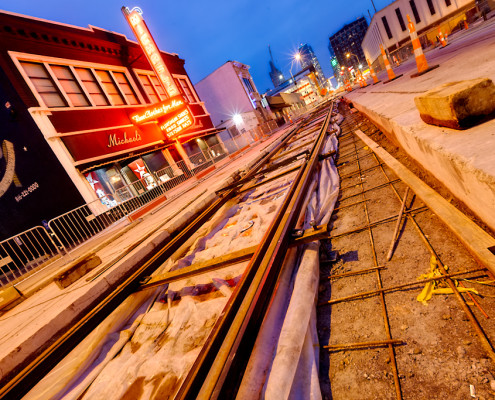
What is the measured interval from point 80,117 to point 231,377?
564 inches

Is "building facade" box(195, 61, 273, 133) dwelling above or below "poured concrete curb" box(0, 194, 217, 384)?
above

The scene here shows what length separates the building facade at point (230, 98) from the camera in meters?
30.1

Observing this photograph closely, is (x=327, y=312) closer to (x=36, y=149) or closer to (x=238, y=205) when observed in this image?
(x=238, y=205)

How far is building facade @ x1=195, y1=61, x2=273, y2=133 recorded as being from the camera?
98.7 ft

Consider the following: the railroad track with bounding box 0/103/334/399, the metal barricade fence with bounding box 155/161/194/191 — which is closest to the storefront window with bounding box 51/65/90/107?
the metal barricade fence with bounding box 155/161/194/191

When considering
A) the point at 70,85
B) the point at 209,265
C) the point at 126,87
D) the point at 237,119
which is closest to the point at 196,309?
the point at 209,265

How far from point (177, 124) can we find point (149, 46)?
5.18 metres

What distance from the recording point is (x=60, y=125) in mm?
10805

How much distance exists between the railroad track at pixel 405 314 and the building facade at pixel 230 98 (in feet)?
95.8

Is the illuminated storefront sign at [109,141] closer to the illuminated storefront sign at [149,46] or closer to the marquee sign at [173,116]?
the marquee sign at [173,116]

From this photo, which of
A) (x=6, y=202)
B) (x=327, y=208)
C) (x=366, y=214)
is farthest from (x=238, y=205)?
(x=6, y=202)

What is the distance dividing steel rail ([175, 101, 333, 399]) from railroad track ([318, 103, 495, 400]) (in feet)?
1.37

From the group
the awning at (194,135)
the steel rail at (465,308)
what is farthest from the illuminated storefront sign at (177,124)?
the steel rail at (465,308)

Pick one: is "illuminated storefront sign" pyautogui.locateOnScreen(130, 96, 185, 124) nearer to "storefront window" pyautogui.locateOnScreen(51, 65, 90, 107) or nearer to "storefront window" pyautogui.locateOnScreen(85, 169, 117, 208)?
Result: "storefront window" pyautogui.locateOnScreen(51, 65, 90, 107)
